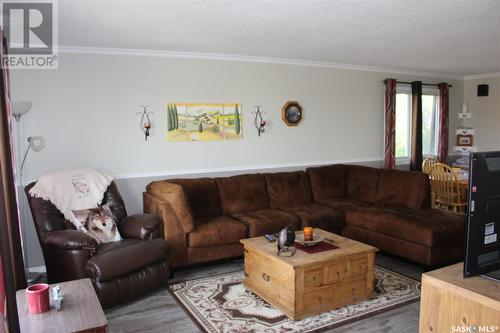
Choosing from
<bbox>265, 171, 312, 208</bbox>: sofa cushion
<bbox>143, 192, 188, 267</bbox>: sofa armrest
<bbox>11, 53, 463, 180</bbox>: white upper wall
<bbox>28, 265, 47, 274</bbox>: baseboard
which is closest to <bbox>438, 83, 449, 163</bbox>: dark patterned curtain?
<bbox>11, 53, 463, 180</bbox>: white upper wall

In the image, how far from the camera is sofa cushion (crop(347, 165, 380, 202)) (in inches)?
208

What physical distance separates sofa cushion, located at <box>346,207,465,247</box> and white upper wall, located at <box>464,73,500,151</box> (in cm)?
351

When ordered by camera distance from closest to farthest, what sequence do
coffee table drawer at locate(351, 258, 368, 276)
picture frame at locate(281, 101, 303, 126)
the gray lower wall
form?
1. coffee table drawer at locate(351, 258, 368, 276)
2. the gray lower wall
3. picture frame at locate(281, 101, 303, 126)

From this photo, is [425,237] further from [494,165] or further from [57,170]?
[57,170]

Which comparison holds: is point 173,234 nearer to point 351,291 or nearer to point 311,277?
point 311,277

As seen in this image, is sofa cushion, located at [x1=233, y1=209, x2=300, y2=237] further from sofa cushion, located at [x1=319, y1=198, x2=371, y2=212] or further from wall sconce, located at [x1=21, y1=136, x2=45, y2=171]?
wall sconce, located at [x1=21, y1=136, x2=45, y2=171]

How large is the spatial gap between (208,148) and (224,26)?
5.87 feet

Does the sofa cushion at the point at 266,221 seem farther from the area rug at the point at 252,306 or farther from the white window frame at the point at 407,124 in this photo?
the white window frame at the point at 407,124

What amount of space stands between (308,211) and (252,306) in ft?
5.45

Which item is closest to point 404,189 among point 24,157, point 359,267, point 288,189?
point 288,189

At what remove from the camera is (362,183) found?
5418 mm

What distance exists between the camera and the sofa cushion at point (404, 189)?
15.3 ft

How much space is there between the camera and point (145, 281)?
342 cm

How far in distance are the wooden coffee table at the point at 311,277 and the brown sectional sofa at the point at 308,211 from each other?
739 mm
